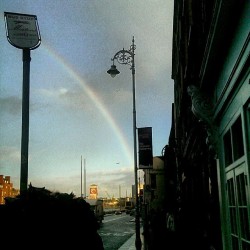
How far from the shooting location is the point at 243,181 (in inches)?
201

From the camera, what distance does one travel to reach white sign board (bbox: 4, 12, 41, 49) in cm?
419

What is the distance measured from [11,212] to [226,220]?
16.0 ft

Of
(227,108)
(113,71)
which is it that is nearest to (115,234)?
(113,71)

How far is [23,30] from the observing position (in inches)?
167

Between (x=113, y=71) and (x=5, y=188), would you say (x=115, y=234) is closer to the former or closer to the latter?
(x=113, y=71)

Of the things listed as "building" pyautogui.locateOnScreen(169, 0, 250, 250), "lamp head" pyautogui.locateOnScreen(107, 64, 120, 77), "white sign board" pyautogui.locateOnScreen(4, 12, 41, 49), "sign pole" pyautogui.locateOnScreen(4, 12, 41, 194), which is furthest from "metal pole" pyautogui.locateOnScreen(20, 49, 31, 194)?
"lamp head" pyautogui.locateOnScreen(107, 64, 120, 77)

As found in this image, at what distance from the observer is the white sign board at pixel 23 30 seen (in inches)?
165

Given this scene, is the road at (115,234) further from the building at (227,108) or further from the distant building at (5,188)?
the distant building at (5,188)

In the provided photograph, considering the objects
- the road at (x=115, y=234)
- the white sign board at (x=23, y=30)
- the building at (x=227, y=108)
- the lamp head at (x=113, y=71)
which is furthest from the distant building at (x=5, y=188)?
the white sign board at (x=23, y=30)

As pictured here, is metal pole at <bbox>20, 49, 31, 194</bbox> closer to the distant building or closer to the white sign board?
the white sign board

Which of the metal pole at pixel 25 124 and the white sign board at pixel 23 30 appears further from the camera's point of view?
the white sign board at pixel 23 30

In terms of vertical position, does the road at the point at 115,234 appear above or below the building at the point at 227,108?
below

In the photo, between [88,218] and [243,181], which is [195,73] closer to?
[243,181]

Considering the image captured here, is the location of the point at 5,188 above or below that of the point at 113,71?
below
